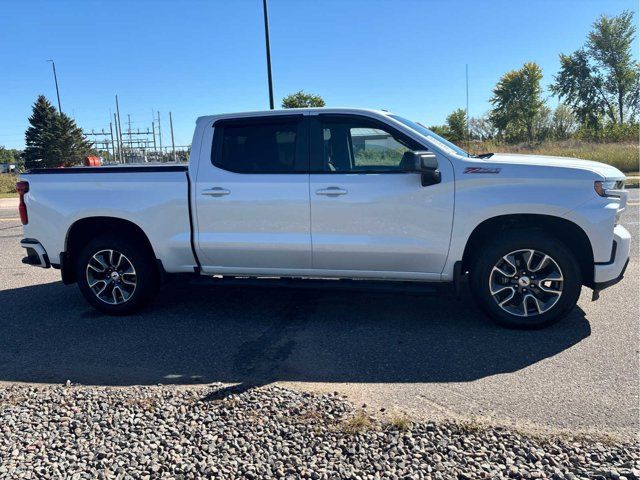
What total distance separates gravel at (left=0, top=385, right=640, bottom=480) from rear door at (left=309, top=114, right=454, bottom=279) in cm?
168

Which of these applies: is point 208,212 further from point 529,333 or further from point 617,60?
point 617,60

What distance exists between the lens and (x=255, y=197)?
16.1ft

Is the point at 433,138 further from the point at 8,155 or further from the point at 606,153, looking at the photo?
the point at 8,155

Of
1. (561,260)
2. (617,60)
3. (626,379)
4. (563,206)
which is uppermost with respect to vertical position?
(617,60)

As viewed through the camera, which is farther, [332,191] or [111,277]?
[111,277]

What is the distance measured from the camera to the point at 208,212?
5.04 m

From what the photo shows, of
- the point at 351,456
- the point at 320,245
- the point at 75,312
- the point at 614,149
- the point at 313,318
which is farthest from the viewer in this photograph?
the point at 614,149

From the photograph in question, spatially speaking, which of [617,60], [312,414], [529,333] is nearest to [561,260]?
[529,333]

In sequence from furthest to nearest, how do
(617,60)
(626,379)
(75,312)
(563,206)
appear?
(617,60) < (75,312) < (563,206) < (626,379)

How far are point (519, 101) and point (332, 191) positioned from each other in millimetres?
51131

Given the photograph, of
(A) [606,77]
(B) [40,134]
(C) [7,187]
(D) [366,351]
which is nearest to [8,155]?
(B) [40,134]

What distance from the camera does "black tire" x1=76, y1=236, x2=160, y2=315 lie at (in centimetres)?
529

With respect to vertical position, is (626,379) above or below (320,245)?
below

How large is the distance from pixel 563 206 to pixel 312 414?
2.77 m
